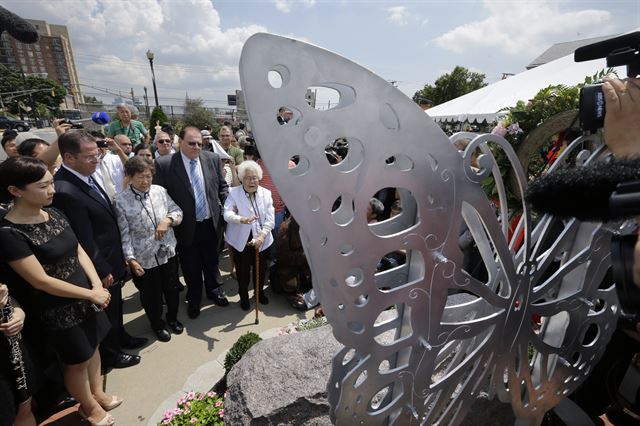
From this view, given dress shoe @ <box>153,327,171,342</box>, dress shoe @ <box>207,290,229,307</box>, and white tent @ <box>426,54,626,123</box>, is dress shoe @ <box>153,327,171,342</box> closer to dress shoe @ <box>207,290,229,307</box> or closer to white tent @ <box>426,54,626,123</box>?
dress shoe @ <box>207,290,229,307</box>

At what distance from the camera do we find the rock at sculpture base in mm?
2016

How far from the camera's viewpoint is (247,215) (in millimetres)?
3834

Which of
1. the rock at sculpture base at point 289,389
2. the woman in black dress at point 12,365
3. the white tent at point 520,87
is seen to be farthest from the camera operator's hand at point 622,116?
the white tent at point 520,87

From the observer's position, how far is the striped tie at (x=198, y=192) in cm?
375

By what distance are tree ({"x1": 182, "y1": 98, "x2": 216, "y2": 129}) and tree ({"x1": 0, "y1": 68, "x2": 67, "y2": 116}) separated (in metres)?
21.6

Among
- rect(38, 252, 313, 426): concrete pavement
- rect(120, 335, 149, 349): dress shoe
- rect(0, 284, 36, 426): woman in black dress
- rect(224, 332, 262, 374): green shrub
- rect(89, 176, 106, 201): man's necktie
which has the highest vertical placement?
rect(89, 176, 106, 201): man's necktie

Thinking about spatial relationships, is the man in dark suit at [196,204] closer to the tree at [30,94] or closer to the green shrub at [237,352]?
the green shrub at [237,352]

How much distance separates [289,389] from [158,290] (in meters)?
2.03

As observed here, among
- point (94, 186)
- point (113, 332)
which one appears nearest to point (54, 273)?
point (94, 186)

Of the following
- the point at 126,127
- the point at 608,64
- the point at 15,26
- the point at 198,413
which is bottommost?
the point at 198,413

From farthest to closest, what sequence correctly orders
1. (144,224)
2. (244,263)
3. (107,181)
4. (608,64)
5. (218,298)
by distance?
(218,298) → (244,263) → (107,181) → (144,224) → (608,64)

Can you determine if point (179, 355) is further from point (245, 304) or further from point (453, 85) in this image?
point (453, 85)

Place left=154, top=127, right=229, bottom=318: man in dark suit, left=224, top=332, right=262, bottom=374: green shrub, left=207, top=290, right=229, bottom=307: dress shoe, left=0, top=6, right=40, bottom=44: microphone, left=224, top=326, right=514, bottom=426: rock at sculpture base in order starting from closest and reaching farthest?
left=0, top=6, right=40, bottom=44: microphone
left=224, top=326, right=514, bottom=426: rock at sculpture base
left=224, top=332, right=262, bottom=374: green shrub
left=154, top=127, right=229, bottom=318: man in dark suit
left=207, top=290, right=229, bottom=307: dress shoe

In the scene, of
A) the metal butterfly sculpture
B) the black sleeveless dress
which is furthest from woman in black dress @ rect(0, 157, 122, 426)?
the metal butterfly sculpture
